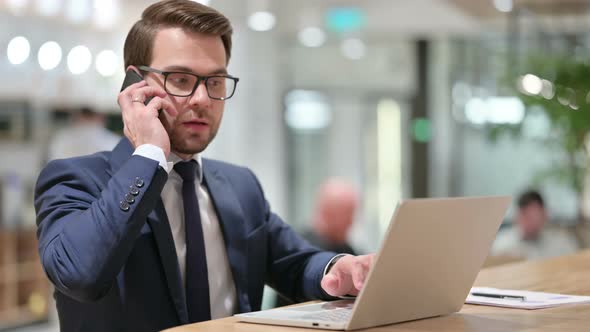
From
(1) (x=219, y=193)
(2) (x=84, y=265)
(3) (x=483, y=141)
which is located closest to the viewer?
(2) (x=84, y=265)

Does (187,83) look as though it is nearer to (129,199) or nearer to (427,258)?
(129,199)

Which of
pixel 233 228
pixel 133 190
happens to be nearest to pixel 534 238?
pixel 233 228

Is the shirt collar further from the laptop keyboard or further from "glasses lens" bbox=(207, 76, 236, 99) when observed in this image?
the laptop keyboard

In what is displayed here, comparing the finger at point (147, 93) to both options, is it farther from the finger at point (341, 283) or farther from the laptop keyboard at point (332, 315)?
the laptop keyboard at point (332, 315)

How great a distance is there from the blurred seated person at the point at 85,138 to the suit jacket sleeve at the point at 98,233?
472 centimetres

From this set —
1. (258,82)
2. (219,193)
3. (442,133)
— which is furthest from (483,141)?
(219,193)

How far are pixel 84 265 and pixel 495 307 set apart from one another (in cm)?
77

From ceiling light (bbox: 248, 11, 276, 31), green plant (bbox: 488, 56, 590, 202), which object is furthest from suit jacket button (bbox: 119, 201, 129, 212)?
ceiling light (bbox: 248, 11, 276, 31)

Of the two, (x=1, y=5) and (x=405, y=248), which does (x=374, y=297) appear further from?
(x=1, y=5)

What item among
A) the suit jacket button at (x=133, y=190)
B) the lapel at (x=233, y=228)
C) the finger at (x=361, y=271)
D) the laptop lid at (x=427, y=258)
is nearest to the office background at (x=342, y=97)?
the lapel at (x=233, y=228)

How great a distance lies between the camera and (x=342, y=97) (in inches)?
456

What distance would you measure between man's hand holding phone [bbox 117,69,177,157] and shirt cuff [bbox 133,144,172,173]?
1 cm

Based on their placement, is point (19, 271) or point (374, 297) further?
point (19, 271)

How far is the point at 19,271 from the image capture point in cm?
775
